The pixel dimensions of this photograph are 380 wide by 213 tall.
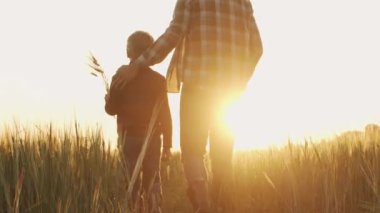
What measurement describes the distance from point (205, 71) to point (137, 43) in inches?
36.6

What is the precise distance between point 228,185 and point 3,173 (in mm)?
2499

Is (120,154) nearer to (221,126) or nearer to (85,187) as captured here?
(85,187)

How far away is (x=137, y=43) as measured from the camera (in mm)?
4988

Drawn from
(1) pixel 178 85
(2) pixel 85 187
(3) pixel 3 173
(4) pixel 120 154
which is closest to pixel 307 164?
(1) pixel 178 85

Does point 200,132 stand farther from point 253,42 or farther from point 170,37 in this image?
point 253,42

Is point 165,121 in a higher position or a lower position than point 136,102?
lower

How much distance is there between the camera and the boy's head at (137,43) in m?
4.99

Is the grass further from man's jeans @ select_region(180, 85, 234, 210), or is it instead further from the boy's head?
the boy's head

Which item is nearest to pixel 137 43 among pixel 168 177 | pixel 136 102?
pixel 136 102

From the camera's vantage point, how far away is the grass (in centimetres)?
247

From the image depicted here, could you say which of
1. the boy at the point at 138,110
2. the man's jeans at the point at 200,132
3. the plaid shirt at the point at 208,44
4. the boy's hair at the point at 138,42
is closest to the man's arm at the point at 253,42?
Answer: the plaid shirt at the point at 208,44

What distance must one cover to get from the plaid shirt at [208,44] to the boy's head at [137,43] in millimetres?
412

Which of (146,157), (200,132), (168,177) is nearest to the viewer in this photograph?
(200,132)

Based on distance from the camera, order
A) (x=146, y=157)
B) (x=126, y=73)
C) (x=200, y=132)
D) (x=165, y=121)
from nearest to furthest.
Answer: (x=126, y=73) < (x=200, y=132) < (x=146, y=157) < (x=165, y=121)
